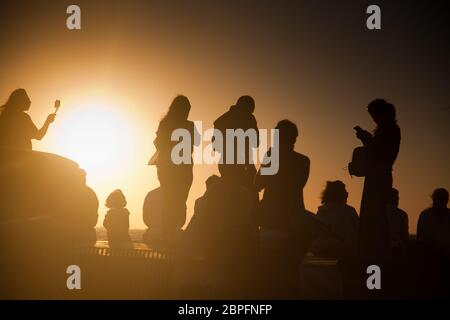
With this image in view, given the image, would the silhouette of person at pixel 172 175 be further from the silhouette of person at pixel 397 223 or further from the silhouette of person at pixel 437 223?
the silhouette of person at pixel 437 223

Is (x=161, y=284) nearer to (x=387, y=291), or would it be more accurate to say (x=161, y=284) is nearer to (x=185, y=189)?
(x=185, y=189)

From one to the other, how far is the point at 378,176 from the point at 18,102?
19.2 ft

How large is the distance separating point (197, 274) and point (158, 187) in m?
2.34

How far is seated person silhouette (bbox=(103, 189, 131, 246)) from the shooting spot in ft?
30.0

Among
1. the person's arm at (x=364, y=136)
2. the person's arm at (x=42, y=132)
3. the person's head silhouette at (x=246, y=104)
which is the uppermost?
the person's head silhouette at (x=246, y=104)

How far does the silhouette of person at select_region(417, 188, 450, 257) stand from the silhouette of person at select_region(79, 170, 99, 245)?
16.7 feet

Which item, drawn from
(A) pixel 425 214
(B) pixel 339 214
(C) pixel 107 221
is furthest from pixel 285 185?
(C) pixel 107 221

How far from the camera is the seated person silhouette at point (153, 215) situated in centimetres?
820

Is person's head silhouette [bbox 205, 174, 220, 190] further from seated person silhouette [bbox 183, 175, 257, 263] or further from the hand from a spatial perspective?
the hand

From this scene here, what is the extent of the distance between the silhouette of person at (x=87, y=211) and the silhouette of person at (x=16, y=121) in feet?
8.60

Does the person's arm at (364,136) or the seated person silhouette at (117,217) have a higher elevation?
the person's arm at (364,136)

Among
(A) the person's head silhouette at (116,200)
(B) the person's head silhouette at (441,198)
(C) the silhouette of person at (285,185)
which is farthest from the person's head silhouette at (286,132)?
(A) the person's head silhouette at (116,200)

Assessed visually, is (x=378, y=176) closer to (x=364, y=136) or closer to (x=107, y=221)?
(x=364, y=136)
